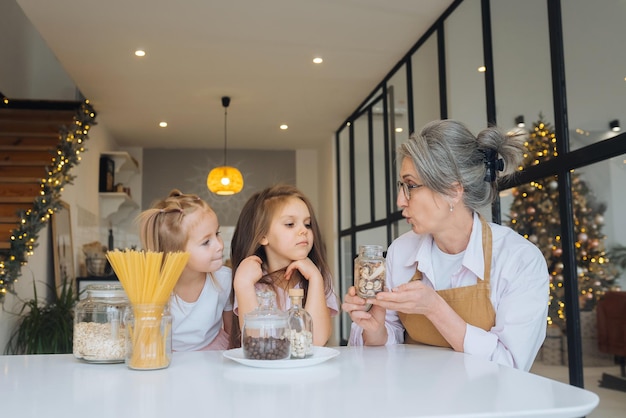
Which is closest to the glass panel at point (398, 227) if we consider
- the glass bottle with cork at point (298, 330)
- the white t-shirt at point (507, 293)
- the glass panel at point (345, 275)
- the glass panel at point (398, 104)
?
the glass panel at point (398, 104)

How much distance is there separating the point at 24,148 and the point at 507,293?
4.25 metres

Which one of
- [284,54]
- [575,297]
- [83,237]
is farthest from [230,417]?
[83,237]

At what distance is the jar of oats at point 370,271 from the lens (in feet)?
4.71

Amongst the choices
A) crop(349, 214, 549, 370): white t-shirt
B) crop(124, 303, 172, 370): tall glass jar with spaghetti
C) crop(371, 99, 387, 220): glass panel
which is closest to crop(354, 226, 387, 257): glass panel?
crop(371, 99, 387, 220): glass panel

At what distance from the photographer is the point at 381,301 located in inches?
57.2

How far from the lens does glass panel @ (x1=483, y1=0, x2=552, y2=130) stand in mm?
2916

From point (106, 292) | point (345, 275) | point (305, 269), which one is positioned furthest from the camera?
point (345, 275)

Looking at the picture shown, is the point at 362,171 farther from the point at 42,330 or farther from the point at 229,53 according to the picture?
the point at 42,330

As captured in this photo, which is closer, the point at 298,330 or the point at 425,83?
Result: the point at 298,330

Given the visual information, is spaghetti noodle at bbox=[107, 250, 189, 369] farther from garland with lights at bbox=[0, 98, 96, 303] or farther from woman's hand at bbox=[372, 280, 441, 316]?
garland with lights at bbox=[0, 98, 96, 303]

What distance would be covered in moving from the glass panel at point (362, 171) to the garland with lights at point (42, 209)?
2.83m

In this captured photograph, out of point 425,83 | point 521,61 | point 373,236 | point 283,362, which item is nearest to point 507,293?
point 283,362

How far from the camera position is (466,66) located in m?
3.86

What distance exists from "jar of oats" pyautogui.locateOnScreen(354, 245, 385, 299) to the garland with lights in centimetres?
280
